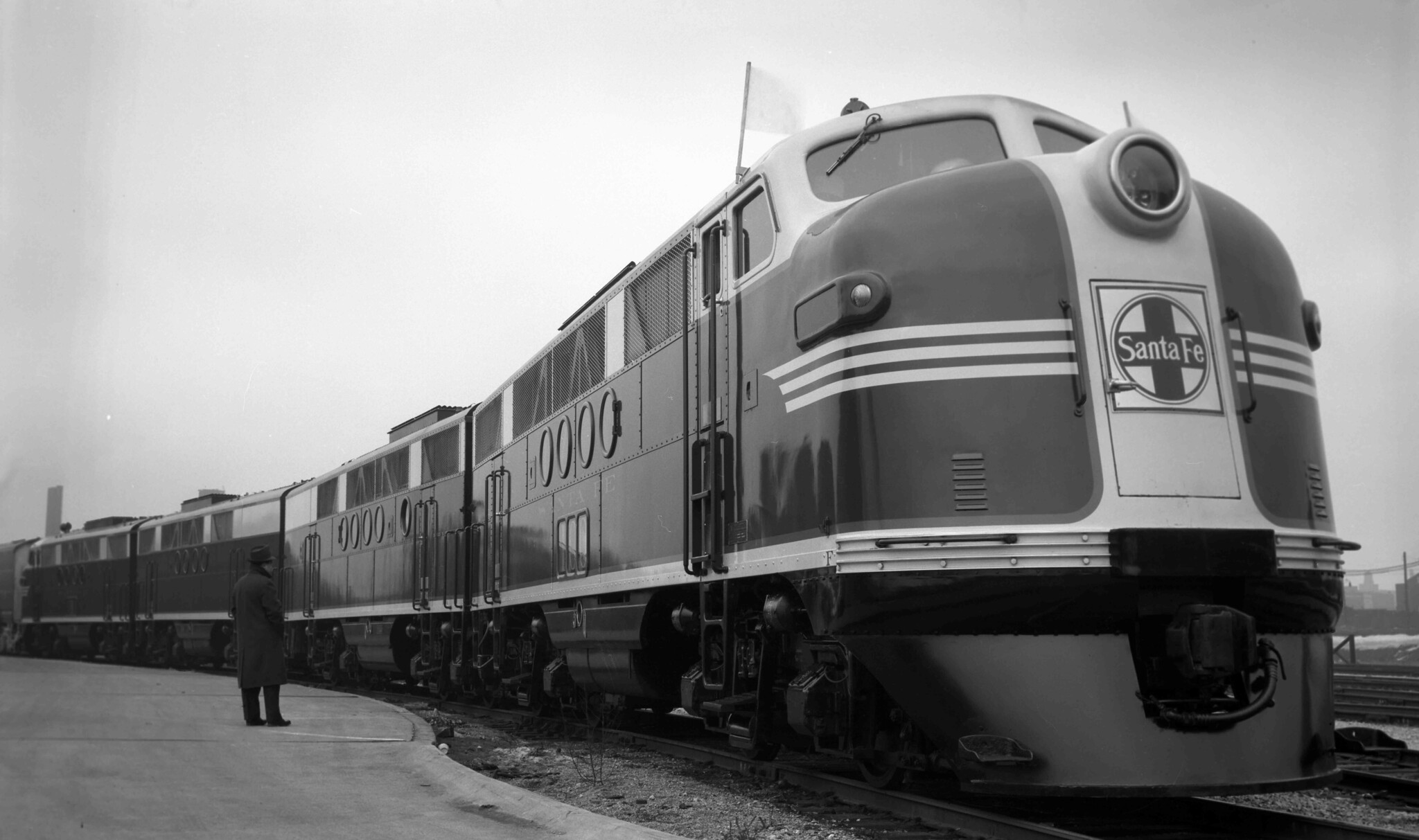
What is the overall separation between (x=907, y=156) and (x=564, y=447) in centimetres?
557

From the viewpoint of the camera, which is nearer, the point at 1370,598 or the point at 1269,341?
the point at 1269,341

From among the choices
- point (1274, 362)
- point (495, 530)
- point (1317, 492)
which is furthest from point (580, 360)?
point (1317, 492)

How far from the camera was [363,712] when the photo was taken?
12891 mm

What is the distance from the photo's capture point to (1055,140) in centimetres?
781

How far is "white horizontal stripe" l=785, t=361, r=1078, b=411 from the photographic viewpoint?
20.3 feet

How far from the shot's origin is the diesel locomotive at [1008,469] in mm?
5930

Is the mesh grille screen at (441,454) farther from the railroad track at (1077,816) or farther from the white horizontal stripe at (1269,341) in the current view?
the white horizontal stripe at (1269,341)

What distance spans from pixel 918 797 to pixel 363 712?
7.42 metres

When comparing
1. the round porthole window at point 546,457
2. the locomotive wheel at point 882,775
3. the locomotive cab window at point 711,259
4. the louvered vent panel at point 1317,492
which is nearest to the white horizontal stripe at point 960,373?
the louvered vent panel at point 1317,492

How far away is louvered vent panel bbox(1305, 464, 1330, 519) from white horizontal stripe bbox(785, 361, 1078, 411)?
1.48 m

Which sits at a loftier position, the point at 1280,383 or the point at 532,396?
the point at 532,396

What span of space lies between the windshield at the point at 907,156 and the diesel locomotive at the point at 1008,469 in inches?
0.6

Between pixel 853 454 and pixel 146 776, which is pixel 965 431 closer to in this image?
pixel 853 454

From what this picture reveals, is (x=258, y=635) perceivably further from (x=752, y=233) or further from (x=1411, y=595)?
(x=1411, y=595)
